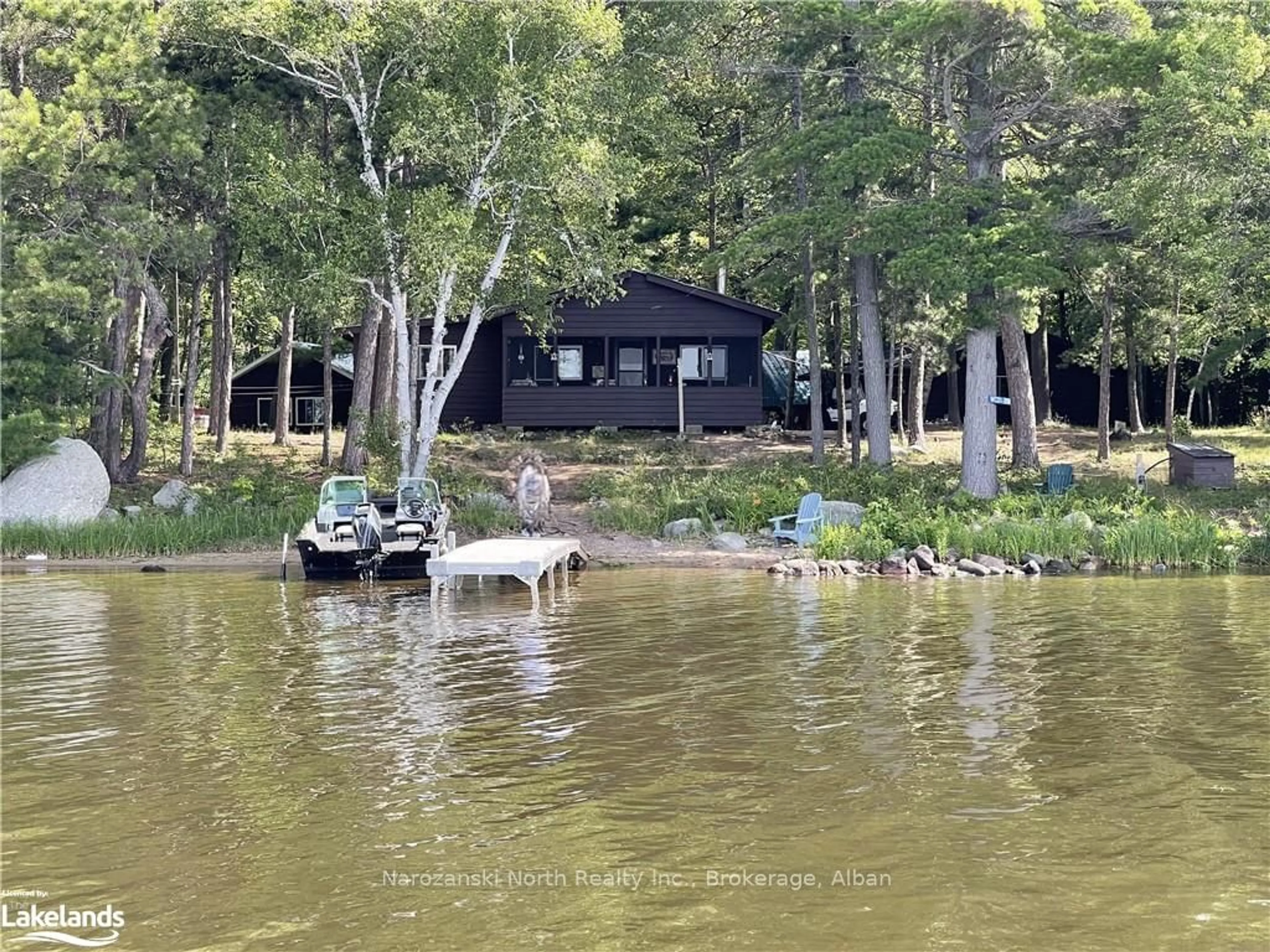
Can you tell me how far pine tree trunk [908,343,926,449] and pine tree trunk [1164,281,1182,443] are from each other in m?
5.78

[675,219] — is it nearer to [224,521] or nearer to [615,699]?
[224,521]

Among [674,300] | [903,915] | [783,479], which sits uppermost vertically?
[674,300]

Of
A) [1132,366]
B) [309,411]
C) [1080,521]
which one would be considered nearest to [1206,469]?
[1080,521]

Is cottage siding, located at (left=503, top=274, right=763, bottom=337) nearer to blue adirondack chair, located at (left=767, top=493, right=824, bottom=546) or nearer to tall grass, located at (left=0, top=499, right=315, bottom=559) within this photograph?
blue adirondack chair, located at (left=767, top=493, right=824, bottom=546)

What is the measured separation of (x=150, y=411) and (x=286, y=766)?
26.2 meters

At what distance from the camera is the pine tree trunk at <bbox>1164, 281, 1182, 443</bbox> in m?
31.2

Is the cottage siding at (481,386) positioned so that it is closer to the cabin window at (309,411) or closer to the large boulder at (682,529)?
the cabin window at (309,411)

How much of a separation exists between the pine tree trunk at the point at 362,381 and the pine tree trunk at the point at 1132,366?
18358 millimetres

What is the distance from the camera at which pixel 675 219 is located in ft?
126

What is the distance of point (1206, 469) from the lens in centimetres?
2680

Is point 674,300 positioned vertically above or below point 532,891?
above

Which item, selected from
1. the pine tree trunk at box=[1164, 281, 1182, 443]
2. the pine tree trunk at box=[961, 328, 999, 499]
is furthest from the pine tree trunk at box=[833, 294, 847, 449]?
the pine tree trunk at box=[1164, 281, 1182, 443]

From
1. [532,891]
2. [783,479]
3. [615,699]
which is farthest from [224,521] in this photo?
[532,891]

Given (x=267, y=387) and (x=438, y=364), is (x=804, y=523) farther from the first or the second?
(x=267, y=387)
